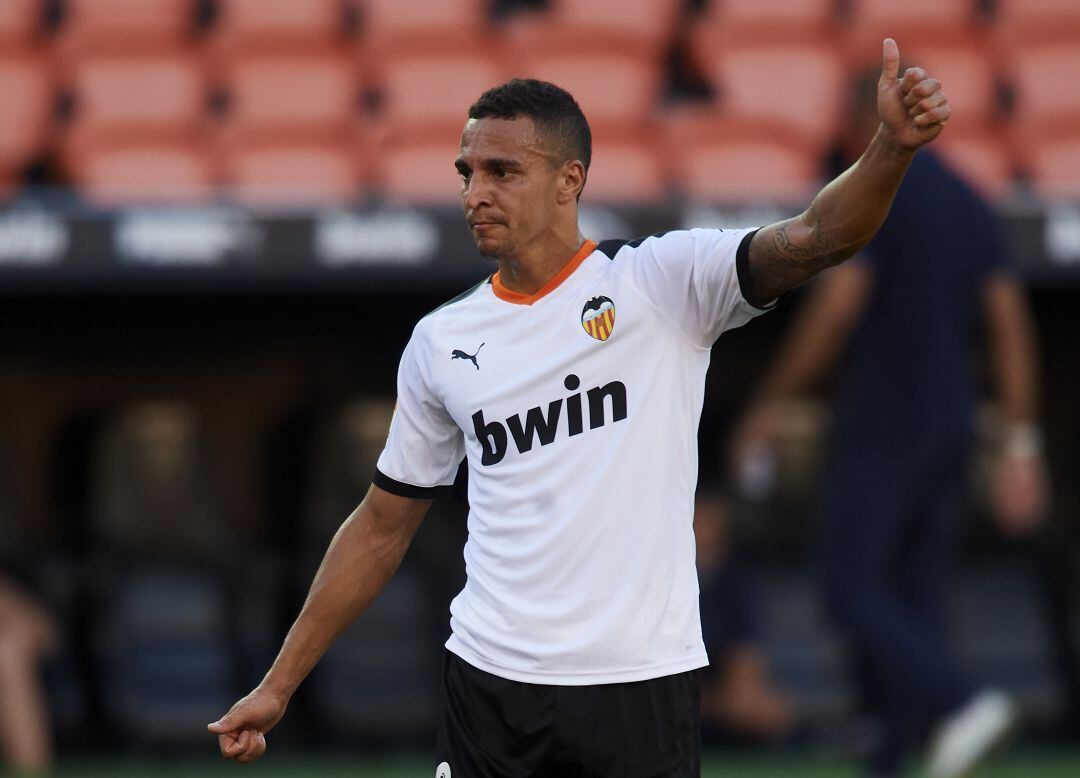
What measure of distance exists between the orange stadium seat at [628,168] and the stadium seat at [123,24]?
6.60 feet

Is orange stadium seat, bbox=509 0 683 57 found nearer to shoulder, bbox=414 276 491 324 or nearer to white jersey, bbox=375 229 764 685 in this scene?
shoulder, bbox=414 276 491 324

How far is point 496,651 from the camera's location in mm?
3105

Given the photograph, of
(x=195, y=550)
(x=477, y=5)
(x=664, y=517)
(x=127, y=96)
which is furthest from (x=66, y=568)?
(x=664, y=517)

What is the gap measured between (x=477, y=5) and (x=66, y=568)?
3.03 metres

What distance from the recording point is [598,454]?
3.04 m

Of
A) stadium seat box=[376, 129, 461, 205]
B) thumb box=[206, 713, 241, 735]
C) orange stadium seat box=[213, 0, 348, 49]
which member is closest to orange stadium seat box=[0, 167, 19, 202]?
orange stadium seat box=[213, 0, 348, 49]

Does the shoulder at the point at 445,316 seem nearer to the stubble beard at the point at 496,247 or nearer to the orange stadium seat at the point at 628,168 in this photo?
the stubble beard at the point at 496,247

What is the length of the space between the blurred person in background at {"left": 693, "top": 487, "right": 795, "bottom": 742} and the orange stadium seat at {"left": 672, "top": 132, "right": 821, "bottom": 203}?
1.33 m

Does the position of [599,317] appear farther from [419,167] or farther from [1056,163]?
[1056,163]

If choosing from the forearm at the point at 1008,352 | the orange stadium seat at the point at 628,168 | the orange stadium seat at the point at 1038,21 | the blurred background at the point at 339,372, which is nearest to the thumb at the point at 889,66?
the forearm at the point at 1008,352

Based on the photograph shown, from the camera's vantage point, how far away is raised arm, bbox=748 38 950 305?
2713 millimetres

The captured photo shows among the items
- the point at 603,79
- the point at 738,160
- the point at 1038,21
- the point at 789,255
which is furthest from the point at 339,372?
the point at 789,255

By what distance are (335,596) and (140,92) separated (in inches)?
176

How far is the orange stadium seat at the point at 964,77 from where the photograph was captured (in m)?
7.52
